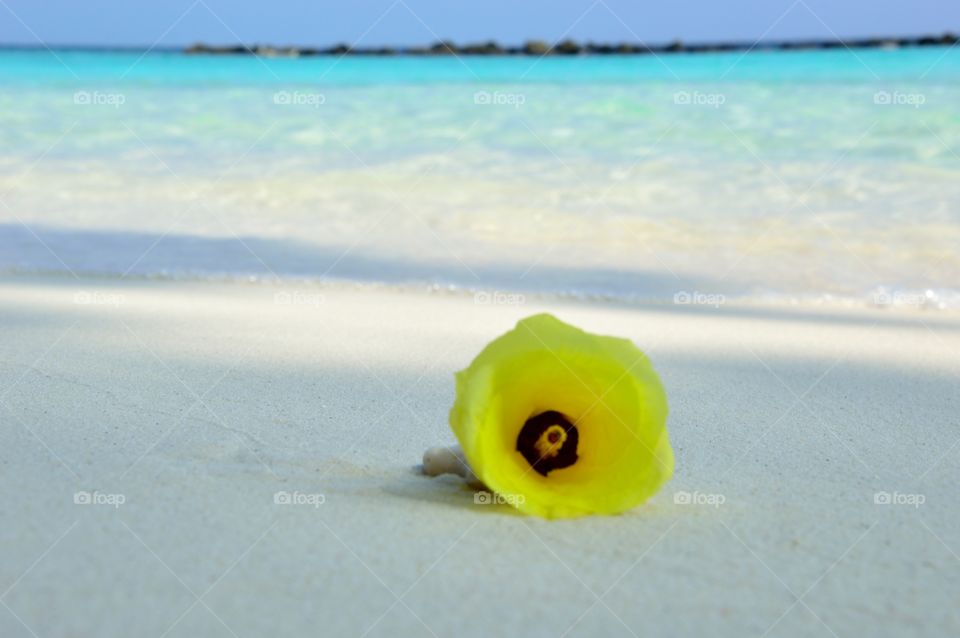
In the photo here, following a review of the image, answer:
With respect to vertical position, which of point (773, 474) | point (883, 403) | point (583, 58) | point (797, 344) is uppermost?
point (773, 474)

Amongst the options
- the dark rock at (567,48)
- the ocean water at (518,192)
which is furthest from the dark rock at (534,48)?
the ocean water at (518,192)

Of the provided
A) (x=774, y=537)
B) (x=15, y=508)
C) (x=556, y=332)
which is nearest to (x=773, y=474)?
(x=774, y=537)

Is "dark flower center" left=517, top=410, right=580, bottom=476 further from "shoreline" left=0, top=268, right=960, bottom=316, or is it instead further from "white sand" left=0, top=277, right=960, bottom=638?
"shoreline" left=0, top=268, right=960, bottom=316

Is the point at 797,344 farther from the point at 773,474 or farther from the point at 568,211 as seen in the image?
the point at 568,211

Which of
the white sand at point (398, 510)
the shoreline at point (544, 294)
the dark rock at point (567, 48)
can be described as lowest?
the dark rock at point (567, 48)

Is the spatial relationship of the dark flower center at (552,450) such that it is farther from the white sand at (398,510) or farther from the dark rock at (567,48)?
the dark rock at (567,48)

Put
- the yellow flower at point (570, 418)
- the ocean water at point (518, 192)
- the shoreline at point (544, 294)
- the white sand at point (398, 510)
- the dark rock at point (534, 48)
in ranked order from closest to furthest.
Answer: the white sand at point (398, 510) → the yellow flower at point (570, 418) → the shoreline at point (544, 294) → the ocean water at point (518, 192) → the dark rock at point (534, 48)

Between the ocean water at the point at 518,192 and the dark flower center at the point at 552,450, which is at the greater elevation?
the dark flower center at the point at 552,450
